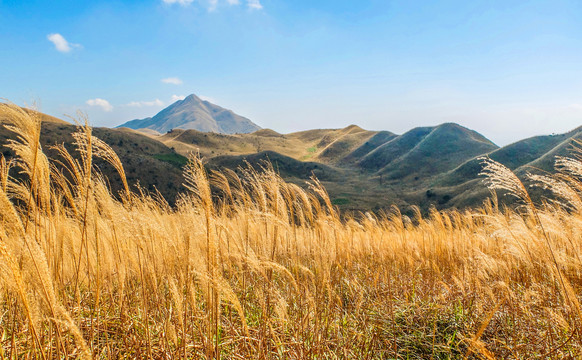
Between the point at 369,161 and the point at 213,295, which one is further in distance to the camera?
the point at 369,161

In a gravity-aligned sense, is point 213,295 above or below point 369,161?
below

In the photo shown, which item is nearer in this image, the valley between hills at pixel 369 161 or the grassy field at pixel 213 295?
the grassy field at pixel 213 295

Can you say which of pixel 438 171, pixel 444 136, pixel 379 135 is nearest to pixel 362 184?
pixel 438 171

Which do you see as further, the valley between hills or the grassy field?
the valley between hills

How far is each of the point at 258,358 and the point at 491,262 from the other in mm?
2909

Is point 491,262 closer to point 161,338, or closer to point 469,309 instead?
point 469,309

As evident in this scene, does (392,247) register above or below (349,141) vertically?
below

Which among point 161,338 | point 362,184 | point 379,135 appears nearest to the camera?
point 161,338

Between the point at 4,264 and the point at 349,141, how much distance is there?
349ft

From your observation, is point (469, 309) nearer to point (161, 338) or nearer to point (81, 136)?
point (161, 338)

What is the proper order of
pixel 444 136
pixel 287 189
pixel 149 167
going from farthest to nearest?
pixel 444 136
pixel 149 167
pixel 287 189

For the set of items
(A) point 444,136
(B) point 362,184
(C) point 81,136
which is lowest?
(B) point 362,184

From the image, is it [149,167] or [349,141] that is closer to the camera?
[149,167]

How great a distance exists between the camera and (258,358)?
1.97 meters
